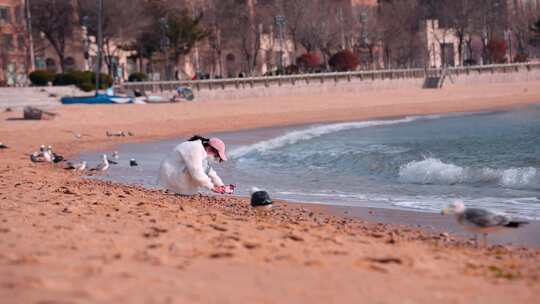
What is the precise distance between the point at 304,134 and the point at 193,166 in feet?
67.5

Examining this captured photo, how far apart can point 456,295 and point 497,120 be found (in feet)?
109

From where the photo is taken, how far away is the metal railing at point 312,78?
2066 inches

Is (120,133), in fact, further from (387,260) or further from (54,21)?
(54,21)

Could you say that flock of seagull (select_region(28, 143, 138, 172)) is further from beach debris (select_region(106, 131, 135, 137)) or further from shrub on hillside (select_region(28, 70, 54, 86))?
shrub on hillside (select_region(28, 70, 54, 86))

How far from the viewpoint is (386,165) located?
19.7 m

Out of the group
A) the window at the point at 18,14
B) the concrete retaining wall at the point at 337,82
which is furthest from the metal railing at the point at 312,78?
the window at the point at 18,14

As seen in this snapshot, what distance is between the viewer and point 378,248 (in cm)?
829

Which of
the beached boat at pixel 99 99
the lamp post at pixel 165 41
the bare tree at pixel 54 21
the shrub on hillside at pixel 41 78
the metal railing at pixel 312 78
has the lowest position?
the beached boat at pixel 99 99

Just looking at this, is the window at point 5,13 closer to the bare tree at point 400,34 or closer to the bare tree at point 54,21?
the bare tree at point 54,21

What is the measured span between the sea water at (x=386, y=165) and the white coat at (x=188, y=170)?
2914 millimetres

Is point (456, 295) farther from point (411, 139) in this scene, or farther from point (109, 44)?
point (109, 44)

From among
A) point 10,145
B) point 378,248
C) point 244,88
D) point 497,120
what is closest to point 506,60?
point 244,88

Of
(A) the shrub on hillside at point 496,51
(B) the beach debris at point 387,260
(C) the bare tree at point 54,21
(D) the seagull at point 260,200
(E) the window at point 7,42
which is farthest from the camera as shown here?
(A) the shrub on hillside at point 496,51

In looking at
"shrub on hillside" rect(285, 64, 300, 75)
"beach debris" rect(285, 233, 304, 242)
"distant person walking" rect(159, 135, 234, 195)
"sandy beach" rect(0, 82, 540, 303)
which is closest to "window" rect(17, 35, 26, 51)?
"shrub on hillside" rect(285, 64, 300, 75)
